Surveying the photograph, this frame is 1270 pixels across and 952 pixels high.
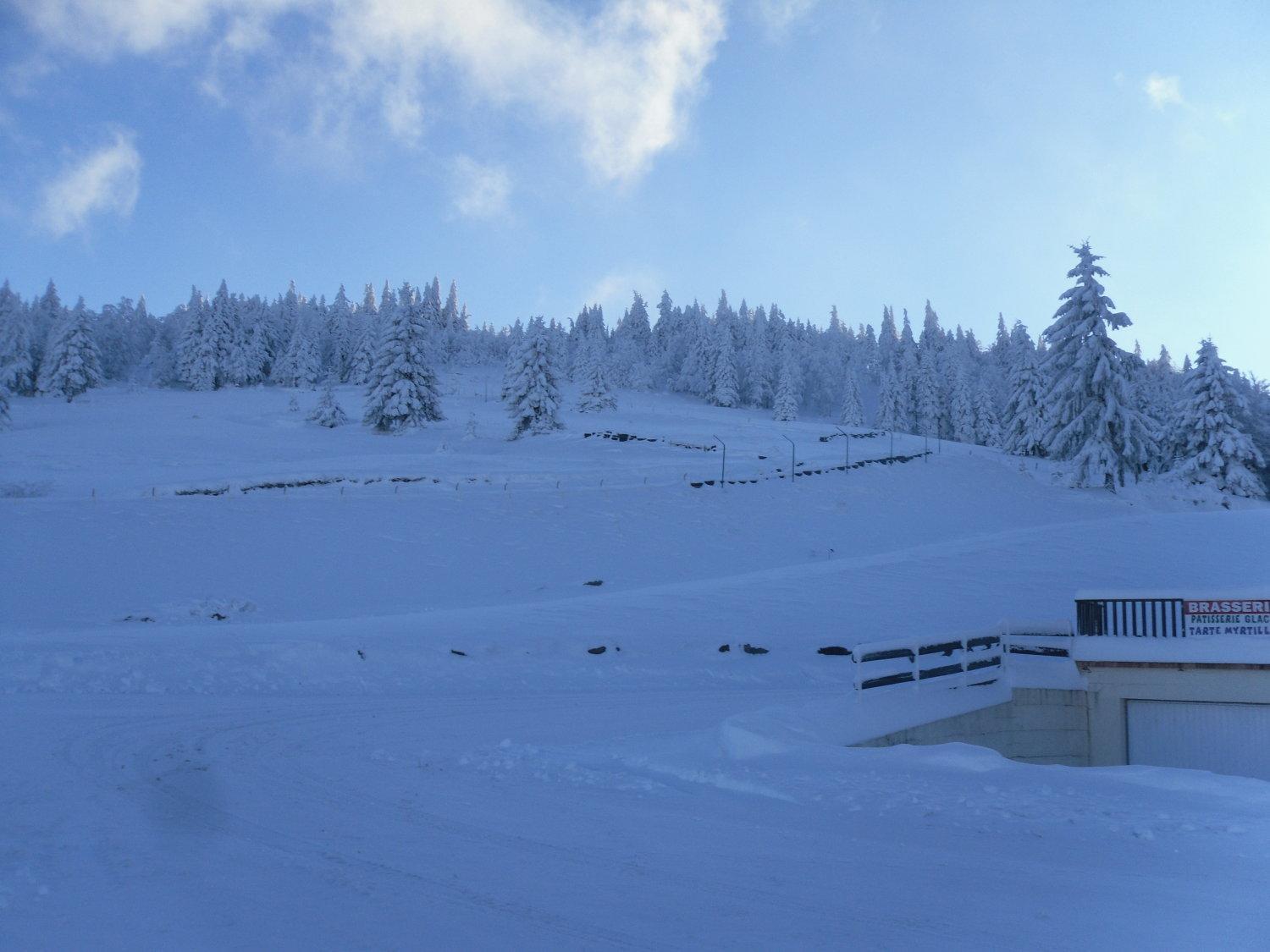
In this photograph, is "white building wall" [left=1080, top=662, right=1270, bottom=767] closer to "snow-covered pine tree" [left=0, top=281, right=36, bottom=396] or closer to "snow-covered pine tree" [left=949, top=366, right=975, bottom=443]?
"snow-covered pine tree" [left=949, top=366, right=975, bottom=443]

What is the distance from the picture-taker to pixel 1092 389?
4478 centimetres

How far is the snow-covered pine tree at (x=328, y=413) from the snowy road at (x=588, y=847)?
54.5 metres

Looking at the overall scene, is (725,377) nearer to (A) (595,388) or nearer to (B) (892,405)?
(B) (892,405)

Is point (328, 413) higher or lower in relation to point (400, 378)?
lower

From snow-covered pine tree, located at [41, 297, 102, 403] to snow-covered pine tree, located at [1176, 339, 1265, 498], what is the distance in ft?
305

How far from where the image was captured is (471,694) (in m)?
15.5

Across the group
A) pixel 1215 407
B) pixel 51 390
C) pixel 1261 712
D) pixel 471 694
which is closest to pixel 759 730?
pixel 471 694

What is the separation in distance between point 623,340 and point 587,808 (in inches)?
5564

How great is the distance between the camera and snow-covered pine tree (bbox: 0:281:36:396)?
82.0 metres

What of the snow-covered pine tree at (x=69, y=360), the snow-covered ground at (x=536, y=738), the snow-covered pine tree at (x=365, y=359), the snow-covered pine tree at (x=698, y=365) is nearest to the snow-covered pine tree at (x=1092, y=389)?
the snow-covered ground at (x=536, y=738)

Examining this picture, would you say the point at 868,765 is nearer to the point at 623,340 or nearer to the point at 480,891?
the point at 480,891

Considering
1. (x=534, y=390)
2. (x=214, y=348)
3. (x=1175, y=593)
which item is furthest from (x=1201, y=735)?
(x=214, y=348)

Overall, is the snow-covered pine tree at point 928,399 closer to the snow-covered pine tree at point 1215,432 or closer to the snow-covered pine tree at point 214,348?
the snow-covered pine tree at point 1215,432

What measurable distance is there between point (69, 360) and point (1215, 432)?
9515 cm
